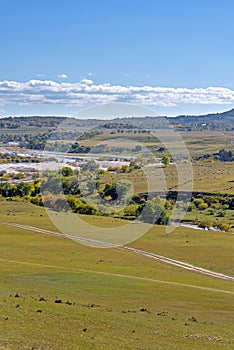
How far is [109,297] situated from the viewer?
114ft

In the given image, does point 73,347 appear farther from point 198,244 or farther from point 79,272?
point 198,244

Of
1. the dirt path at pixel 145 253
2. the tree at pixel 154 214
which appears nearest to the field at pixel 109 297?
the dirt path at pixel 145 253

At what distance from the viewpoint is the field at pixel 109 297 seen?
24.3 m

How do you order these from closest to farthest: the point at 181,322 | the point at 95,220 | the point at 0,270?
the point at 181,322 < the point at 0,270 < the point at 95,220

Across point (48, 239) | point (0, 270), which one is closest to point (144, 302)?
point (0, 270)

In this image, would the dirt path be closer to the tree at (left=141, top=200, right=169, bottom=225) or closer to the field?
the field

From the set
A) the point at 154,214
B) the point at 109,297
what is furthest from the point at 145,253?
the point at 154,214

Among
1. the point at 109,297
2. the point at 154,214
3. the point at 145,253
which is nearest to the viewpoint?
the point at 109,297

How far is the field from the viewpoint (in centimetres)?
2433

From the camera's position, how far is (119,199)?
136750mm

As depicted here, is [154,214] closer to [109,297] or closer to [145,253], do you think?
[145,253]

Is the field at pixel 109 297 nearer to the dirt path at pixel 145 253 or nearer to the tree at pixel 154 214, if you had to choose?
the dirt path at pixel 145 253

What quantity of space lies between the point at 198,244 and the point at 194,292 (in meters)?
26.5

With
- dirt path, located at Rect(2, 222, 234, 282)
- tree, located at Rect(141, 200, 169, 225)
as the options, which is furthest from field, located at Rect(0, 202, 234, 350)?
tree, located at Rect(141, 200, 169, 225)
